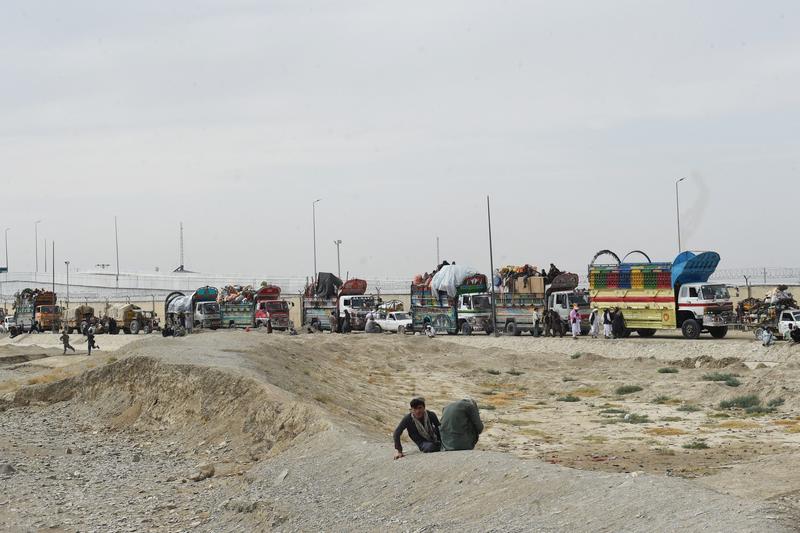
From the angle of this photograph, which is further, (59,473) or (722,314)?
(722,314)

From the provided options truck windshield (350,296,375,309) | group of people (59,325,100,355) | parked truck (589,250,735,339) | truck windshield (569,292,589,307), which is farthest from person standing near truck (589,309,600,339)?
group of people (59,325,100,355)

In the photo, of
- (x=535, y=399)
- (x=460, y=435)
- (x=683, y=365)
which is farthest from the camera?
(x=683, y=365)

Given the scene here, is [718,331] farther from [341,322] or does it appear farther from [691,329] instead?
[341,322]

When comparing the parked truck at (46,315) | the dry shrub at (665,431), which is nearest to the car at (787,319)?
the dry shrub at (665,431)

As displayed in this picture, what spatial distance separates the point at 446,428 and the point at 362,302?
41.7m

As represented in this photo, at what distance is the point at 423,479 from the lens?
1279cm

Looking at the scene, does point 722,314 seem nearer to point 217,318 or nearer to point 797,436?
point 797,436

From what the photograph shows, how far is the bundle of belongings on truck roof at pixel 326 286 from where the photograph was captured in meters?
57.6

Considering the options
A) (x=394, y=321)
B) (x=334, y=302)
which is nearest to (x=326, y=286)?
(x=334, y=302)

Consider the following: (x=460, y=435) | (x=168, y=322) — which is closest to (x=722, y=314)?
(x=460, y=435)

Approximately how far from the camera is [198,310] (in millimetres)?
60906

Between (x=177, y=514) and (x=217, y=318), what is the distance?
152ft

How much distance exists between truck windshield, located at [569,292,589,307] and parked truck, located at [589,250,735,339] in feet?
6.50

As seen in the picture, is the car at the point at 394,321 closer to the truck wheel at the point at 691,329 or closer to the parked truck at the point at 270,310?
the parked truck at the point at 270,310
